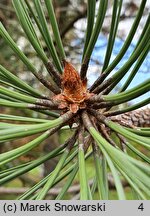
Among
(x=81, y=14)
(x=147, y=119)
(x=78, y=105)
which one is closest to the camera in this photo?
(x=78, y=105)

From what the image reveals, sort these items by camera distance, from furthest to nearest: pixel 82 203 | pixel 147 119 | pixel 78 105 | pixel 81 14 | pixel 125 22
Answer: pixel 125 22 < pixel 81 14 < pixel 147 119 < pixel 78 105 < pixel 82 203

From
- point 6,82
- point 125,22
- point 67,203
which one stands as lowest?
point 67,203

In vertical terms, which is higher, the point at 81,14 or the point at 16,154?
the point at 81,14

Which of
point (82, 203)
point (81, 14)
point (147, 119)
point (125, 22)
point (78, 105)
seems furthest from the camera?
point (125, 22)

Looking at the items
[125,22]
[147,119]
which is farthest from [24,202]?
[125,22]

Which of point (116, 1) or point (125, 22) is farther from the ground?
point (125, 22)

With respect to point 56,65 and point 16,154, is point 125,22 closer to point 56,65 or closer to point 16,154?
point 56,65

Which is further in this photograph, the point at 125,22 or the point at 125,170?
the point at 125,22

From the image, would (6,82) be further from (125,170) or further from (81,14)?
(81,14)

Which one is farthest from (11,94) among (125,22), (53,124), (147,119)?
(125,22)
